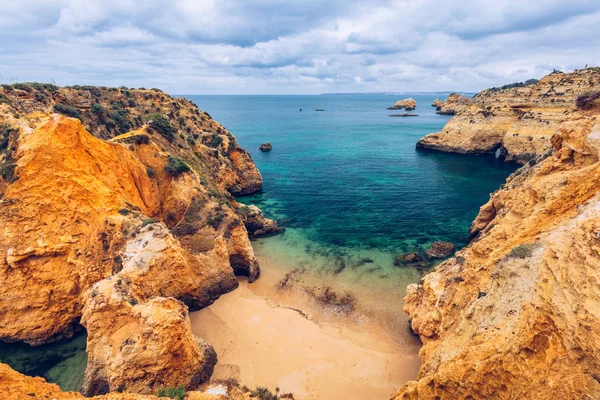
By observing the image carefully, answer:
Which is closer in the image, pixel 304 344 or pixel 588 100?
pixel 304 344

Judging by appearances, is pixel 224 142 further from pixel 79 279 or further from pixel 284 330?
pixel 284 330

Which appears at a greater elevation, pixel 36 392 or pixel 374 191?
pixel 36 392

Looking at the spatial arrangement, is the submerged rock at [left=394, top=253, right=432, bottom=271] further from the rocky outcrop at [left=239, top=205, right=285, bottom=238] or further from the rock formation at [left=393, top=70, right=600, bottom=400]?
the rocky outcrop at [left=239, top=205, right=285, bottom=238]

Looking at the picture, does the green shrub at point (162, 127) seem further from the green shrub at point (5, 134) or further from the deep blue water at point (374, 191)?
the deep blue water at point (374, 191)

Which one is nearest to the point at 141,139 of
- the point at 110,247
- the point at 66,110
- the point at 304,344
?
the point at 66,110

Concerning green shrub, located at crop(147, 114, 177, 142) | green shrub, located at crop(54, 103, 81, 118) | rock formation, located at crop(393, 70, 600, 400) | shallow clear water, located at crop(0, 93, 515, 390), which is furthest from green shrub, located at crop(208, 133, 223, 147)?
rock formation, located at crop(393, 70, 600, 400)

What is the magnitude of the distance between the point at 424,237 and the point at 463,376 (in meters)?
22.7

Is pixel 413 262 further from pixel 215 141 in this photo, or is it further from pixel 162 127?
pixel 215 141

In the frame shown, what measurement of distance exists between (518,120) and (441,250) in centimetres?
4941

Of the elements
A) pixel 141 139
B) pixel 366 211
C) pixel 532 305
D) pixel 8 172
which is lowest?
pixel 366 211

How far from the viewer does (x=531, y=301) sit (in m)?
10.2

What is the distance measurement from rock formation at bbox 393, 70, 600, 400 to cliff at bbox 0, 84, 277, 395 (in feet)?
41.6

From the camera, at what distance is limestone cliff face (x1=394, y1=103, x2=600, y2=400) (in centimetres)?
898

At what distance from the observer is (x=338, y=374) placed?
17578 millimetres
